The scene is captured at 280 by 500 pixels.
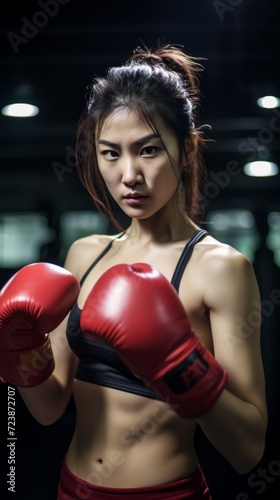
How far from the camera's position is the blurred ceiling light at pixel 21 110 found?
287 centimetres

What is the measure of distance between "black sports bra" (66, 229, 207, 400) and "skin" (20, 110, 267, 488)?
13 millimetres

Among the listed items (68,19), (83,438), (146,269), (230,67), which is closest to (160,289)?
(146,269)

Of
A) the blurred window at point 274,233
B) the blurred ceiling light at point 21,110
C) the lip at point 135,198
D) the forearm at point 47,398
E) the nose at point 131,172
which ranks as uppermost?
the blurred ceiling light at point 21,110

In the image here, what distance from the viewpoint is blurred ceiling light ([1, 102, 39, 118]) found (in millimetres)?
2865

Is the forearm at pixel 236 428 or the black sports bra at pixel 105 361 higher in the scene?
the black sports bra at pixel 105 361

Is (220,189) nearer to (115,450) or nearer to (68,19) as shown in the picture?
(68,19)

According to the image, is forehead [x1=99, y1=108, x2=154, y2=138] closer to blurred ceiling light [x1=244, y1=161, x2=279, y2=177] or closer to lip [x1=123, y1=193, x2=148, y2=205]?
lip [x1=123, y1=193, x2=148, y2=205]

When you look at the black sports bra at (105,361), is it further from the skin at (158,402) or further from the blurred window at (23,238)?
the blurred window at (23,238)

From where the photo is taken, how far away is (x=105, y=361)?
1.17 m

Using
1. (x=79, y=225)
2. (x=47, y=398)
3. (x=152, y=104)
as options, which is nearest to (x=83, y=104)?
(x=79, y=225)

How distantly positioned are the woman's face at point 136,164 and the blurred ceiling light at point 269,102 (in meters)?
1.65

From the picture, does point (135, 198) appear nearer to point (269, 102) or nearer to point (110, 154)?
→ point (110, 154)

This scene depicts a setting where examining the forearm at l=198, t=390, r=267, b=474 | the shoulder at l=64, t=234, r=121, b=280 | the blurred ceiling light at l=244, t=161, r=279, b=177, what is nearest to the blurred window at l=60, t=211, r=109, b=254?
the blurred ceiling light at l=244, t=161, r=279, b=177

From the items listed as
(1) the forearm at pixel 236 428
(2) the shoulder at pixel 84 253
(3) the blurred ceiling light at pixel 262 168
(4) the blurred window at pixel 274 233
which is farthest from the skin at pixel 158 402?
(4) the blurred window at pixel 274 233
